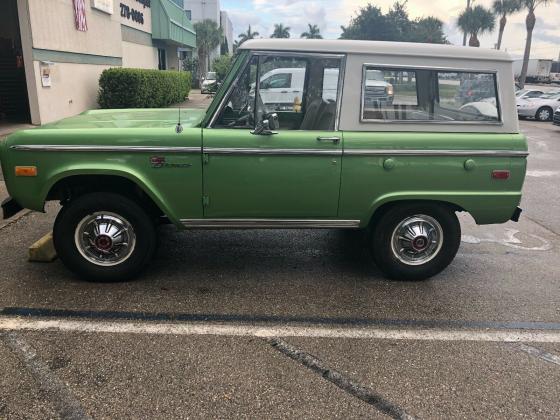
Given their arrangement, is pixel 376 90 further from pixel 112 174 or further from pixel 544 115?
pixel 544 115

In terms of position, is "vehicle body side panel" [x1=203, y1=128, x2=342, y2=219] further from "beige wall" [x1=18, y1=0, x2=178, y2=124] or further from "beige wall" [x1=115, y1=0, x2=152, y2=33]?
"beige wall" [x1=115, y1=0, x2=152, y2=33]

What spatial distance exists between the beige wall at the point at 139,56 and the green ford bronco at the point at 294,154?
718 inches

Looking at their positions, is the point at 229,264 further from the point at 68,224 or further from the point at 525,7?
the point at 525,7

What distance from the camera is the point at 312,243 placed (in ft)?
18.1

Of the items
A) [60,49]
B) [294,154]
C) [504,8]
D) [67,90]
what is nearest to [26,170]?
[294,154]

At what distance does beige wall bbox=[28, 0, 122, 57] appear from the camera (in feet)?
41.5

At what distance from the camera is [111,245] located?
4.23m

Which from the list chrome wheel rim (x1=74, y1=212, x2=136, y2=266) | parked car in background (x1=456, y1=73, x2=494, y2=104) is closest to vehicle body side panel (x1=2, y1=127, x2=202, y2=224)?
chrome wheel rim (x1=74, y1=212, x2=136, y2=266)

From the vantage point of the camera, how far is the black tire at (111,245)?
163 inches

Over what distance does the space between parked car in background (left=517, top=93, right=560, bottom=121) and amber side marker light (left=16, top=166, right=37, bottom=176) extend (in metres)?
22.5

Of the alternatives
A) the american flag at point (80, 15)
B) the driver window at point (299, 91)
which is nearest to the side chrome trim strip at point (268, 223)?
the driver window at point (299, 91)

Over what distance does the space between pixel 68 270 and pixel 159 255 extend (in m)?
0.86

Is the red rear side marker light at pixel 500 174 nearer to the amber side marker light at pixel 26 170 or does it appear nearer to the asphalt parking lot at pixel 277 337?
the asphalt parking lot at pixel 277 337

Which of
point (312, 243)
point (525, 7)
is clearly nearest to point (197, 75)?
point (525, 7)
